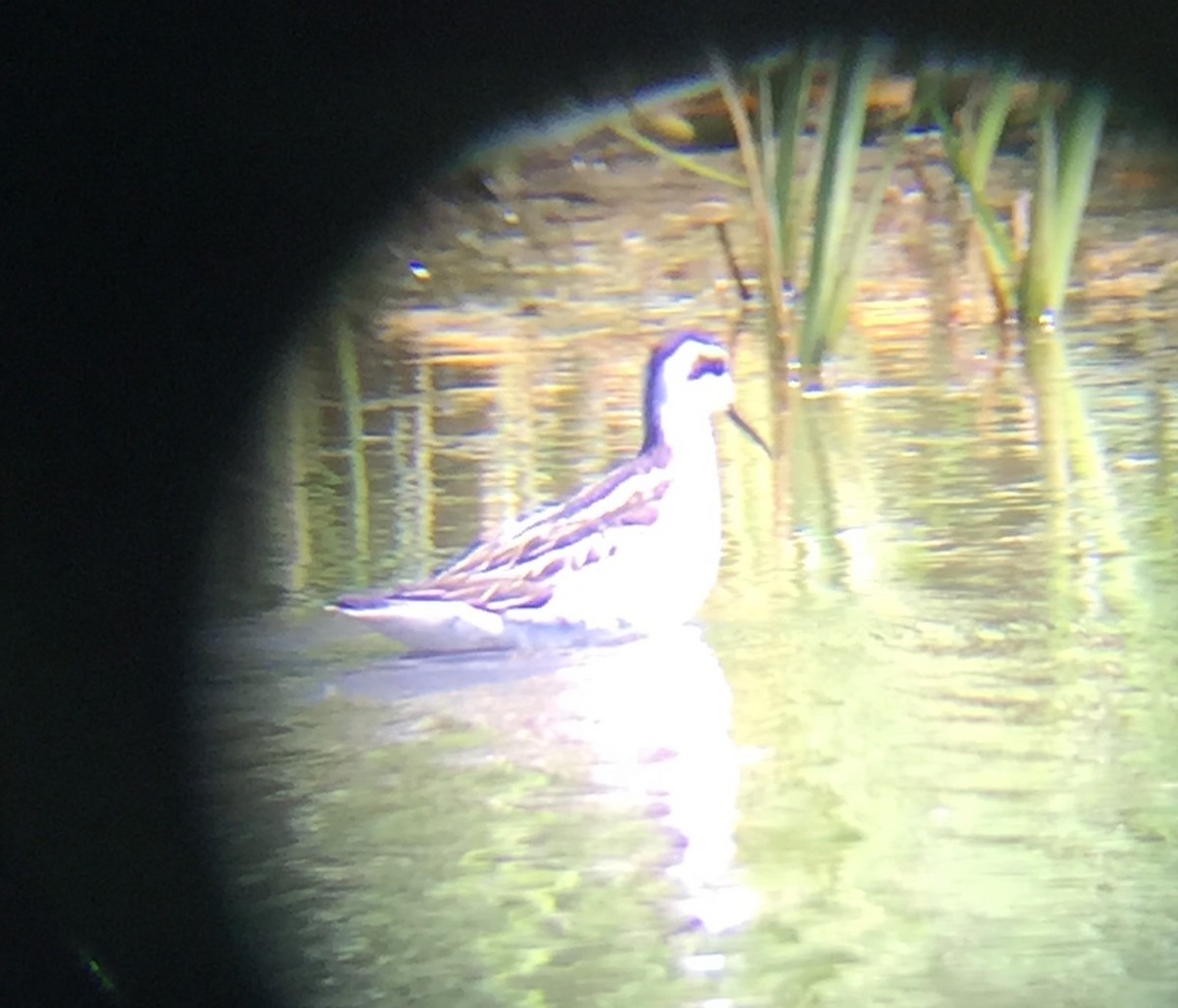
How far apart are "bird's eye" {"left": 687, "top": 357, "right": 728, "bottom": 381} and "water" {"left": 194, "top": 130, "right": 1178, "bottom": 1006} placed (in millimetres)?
41

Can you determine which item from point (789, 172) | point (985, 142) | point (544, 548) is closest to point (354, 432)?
point (544, 548)

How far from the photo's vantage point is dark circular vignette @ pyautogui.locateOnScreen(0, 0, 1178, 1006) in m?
1.46

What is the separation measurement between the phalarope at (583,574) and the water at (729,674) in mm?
23

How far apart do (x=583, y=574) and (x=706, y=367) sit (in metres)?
0.22

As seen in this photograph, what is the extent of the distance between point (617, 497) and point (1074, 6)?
0.70 metres

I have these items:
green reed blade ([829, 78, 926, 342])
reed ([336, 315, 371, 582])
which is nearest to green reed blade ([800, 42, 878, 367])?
green reed blade ([829, 78, 926, 342])

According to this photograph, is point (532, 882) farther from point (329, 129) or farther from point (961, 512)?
point (329, 129)

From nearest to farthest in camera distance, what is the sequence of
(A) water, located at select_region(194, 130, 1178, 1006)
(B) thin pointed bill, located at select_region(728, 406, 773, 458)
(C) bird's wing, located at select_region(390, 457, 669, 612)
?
(A) water, located at select_region(194, 130, 1178, 1006), (C) bird's wing, located at select_region(390, 457, 669, 612), (B) thin pointed bill, located at select_region(728, 406, 773, 458)

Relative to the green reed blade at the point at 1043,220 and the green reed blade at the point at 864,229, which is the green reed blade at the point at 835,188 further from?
the green reed blade at the point at 1043,220

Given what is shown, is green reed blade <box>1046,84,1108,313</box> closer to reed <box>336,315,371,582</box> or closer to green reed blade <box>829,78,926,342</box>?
green reed blade <box>829,78,926,342</box>

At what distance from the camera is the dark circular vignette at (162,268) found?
1.46m

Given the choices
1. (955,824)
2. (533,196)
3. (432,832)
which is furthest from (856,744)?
(533,196)

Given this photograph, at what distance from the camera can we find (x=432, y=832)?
1283 millimetres

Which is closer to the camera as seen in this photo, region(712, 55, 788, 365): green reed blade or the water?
the water
